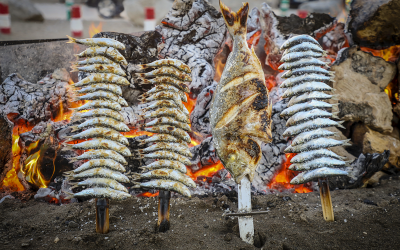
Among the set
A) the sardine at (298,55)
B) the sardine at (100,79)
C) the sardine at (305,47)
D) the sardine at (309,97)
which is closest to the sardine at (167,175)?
the sardine at (100,79)

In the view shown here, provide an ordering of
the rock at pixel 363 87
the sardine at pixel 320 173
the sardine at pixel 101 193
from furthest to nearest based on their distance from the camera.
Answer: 1. the rock at pixel 363 87
2. the sardine at pixel 320 173
3. the sardine at pixel 101 193

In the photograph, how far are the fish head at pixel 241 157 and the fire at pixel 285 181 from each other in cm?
180

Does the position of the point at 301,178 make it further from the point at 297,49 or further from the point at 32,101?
the point at 32,101

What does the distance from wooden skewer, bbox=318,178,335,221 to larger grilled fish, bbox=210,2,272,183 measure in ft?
2.90

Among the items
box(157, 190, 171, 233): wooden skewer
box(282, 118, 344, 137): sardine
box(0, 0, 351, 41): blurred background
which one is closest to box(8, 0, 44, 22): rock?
box(0, 0, 351, 41): blurred background

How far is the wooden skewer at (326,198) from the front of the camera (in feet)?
9.27

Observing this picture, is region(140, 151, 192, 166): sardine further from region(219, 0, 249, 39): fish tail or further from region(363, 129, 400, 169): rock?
region(363, 129, 400, 169): rock

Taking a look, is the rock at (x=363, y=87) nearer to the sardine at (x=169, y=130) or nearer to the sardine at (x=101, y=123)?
the sardine at (x=169, y=130)

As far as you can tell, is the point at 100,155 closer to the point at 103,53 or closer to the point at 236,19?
the point at 103,53

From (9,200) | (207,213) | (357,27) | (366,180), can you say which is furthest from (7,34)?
(366,180)

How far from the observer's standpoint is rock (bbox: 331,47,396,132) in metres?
4.16

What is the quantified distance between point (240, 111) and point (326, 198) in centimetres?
144

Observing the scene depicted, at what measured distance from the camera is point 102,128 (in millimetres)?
2504

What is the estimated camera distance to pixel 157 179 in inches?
101
